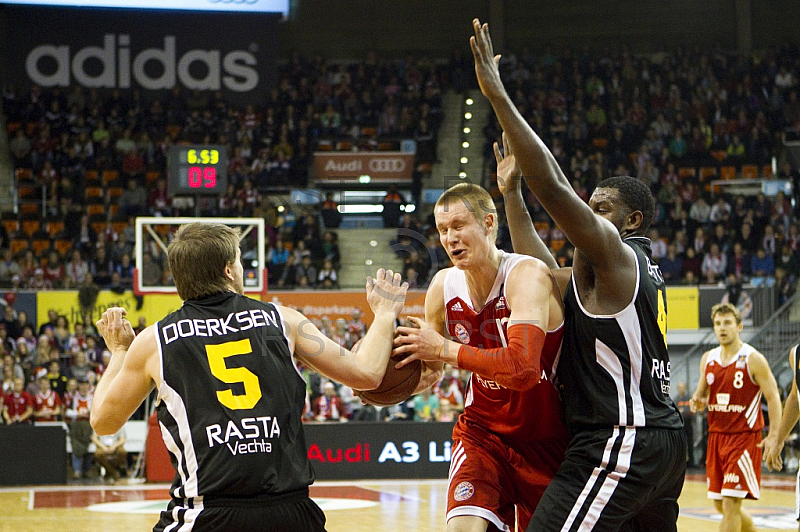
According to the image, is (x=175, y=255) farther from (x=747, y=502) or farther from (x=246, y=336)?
(x=747, y=502)

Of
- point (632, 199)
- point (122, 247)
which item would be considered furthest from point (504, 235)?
point (632, 199)

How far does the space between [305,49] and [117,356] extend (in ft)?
79.2

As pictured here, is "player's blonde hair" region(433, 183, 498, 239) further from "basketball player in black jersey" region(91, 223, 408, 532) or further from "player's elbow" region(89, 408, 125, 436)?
"player's elbow" region(89, 408, 125, 436)

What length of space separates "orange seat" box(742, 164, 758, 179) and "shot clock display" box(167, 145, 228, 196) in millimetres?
13493

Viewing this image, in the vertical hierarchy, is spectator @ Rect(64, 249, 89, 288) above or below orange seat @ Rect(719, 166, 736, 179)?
below

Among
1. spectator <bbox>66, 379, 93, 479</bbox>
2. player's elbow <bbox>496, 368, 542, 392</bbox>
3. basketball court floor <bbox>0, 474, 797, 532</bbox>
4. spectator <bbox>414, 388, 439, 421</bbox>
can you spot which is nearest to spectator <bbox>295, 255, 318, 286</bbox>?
spectator <bbox>414, 388, 439, 421</bbox>

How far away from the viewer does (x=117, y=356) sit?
3506 mm

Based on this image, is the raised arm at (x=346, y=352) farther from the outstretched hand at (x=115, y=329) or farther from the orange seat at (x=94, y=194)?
the orange seat at (x=94, y=194)

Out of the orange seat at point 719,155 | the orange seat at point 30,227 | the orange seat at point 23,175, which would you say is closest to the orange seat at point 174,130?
the orange seat at point 23,175

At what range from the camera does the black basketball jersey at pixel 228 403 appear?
3.17 meters

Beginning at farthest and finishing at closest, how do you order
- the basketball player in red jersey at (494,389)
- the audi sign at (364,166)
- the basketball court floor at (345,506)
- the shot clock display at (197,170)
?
the audi sign at (364,166)
the shot clock display at (197,170)
the basketball court floor at (345,506)
the basketball player in red jersey at (494,389)

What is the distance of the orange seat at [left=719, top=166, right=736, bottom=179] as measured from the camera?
890 inches

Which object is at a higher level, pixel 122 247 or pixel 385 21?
pixel 385 21

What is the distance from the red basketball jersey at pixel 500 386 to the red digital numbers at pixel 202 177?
1068 cm
